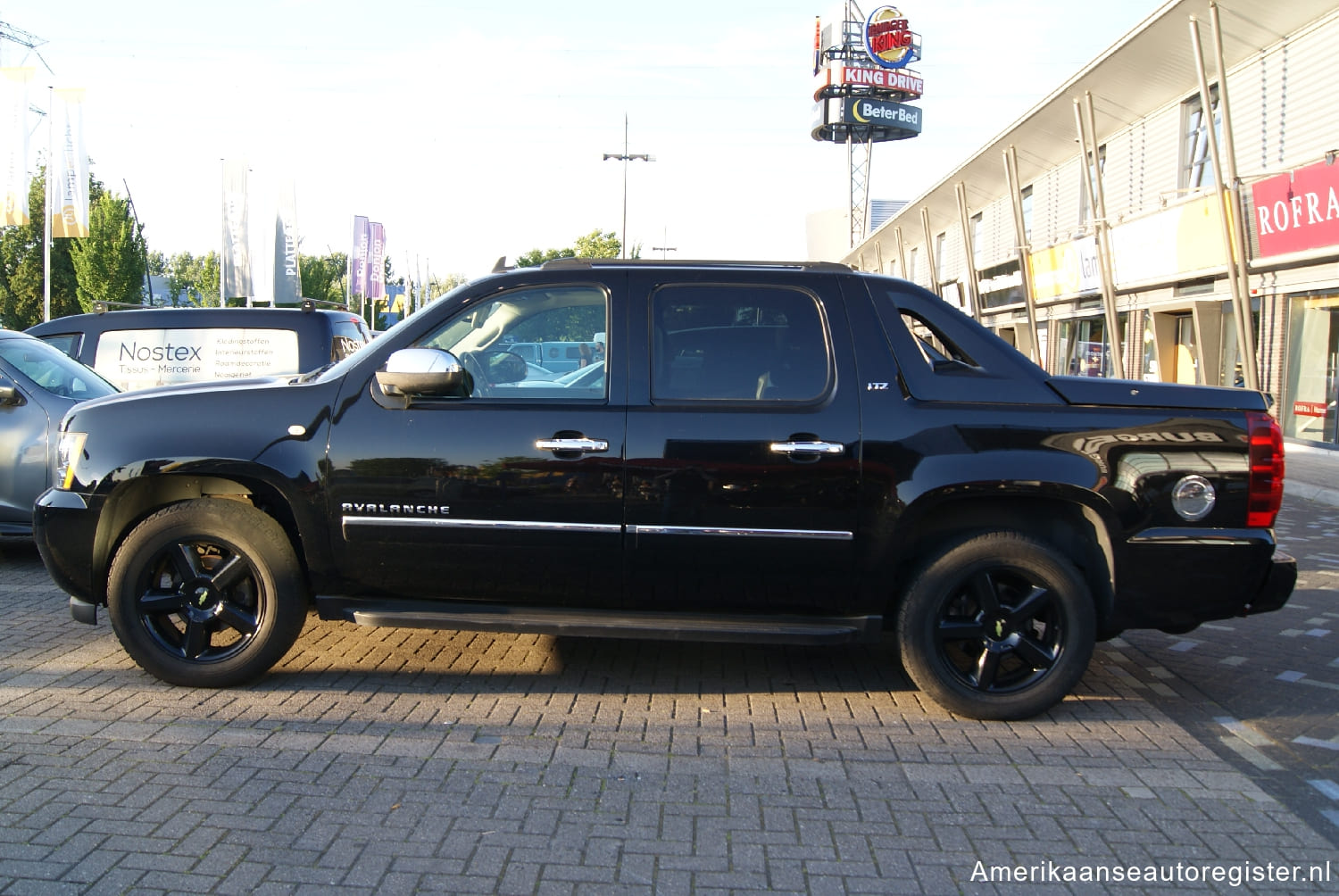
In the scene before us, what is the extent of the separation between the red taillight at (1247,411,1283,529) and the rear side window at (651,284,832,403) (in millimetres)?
1775

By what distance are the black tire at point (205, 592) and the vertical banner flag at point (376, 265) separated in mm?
37884

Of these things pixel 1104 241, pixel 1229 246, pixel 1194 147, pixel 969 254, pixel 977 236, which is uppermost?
pixel 977 236

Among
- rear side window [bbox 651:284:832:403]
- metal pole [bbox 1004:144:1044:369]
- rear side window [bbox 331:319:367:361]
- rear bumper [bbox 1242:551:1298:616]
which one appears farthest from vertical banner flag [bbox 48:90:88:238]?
rear bumper [bbox 1242:551:1298:616]

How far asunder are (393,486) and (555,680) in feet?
4.03

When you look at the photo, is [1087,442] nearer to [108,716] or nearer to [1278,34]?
[108,716]

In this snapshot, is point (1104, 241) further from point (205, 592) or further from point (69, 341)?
point (205, 592)

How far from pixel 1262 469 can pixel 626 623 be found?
2732 mm

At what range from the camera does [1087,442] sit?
4332mm

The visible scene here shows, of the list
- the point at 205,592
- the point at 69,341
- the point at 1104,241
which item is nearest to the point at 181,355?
the point at 69,341

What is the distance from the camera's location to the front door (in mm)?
4410

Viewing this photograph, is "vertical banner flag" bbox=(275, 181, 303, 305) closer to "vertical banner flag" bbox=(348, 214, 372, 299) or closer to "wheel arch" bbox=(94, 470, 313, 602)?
"vertical banner flag" bbox=(348, 214, 372, 299)

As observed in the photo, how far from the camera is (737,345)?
4559 millimetres

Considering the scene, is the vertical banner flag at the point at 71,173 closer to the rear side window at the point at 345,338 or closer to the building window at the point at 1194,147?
the rear side window at the point at 345,338

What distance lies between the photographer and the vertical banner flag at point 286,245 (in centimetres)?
2406
